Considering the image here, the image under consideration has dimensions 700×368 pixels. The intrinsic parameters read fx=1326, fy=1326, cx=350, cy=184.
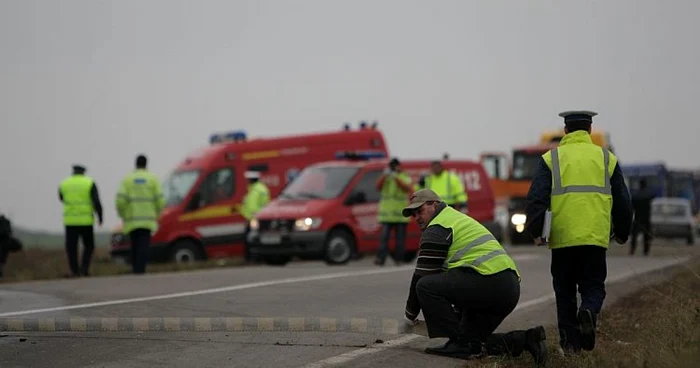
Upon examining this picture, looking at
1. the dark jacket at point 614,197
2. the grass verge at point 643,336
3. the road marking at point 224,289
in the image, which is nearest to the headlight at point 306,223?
the road marking at point 224,289

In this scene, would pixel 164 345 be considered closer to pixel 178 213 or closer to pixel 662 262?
pixel 662 262

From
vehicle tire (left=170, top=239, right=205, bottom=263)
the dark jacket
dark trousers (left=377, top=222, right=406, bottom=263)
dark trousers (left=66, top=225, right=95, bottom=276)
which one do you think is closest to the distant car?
vehicle tire (left=170, top=239, right=205, bottom=263)

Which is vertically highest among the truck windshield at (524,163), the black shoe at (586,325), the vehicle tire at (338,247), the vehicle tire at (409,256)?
the truck windshield at (524,163)

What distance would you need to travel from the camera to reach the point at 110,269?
2247cm

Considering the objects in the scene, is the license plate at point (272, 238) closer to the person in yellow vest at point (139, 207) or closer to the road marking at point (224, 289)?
the person in yellow vest at point (139, 207)

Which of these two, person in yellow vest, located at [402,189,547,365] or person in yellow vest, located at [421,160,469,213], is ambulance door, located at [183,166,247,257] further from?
person in yellow vest, located at [402,189,547,365]

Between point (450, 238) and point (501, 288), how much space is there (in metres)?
0.48

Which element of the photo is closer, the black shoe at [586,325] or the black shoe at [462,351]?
the black shoe at [586,325]

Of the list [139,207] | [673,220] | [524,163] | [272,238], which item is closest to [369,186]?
[272,238]

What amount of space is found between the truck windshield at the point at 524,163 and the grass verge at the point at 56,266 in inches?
580

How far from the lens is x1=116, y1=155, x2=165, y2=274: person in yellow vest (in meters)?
20.2

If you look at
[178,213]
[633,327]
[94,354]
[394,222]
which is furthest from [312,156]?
[94,354]

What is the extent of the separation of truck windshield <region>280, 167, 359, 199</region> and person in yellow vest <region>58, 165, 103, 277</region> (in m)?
4.73

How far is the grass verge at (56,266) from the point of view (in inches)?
832
